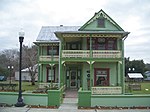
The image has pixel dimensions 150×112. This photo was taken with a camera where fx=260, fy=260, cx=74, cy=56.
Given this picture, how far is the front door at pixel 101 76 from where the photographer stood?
91.2ft

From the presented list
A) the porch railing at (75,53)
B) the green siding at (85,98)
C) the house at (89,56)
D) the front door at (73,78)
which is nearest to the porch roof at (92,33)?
the house at (89,56)

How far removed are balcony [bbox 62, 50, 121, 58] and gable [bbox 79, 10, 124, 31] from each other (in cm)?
317

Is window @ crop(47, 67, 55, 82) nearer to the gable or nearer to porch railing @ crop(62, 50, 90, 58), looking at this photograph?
porch railing @ crop(62, 50, 90, 58)

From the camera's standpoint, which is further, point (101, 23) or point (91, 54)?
point (101, 23)

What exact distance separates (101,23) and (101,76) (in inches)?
226

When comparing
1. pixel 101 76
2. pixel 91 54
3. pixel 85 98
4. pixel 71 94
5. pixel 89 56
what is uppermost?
pixel 91 54

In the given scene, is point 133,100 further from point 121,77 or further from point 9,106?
point 121,77

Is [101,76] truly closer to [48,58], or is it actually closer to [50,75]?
[48,58]

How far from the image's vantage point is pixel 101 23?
2819cm

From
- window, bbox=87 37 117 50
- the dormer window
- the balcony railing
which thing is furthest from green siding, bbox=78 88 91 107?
the balcony railing

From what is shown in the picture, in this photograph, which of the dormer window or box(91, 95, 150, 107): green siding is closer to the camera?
box(91, 95, 150, 107): green siding

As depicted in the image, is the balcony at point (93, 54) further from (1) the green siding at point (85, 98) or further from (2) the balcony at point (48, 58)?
(1) the green siding at point (85, 98)

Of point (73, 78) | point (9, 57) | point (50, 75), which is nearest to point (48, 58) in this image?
point (50, 75)

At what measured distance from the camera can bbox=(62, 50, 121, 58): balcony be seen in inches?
1010
